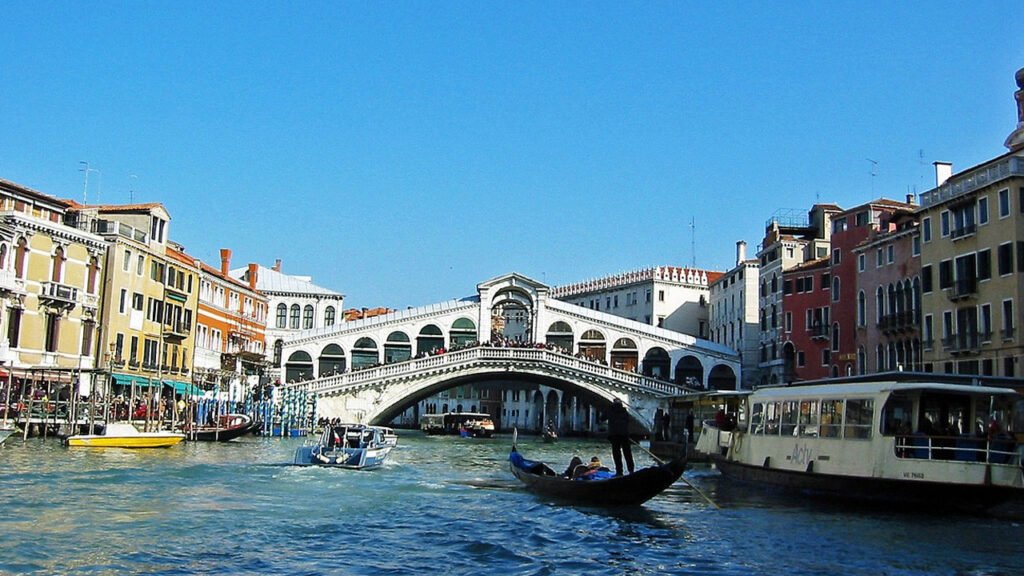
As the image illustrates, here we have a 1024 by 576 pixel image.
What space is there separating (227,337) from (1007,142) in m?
27.2

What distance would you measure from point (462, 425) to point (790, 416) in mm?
29113

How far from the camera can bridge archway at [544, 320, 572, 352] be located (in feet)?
141

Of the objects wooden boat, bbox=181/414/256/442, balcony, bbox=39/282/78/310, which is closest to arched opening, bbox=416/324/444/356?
wooden boat, bbox=181/414/256/442

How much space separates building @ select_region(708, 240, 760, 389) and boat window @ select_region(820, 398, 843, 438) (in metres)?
26.6

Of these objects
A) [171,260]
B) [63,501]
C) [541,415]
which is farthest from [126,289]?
[541,415]

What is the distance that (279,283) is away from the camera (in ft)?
158

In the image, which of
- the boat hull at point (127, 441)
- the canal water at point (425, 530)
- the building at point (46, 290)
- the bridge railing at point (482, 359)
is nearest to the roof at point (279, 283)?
the bridge railing at point (482, 359)

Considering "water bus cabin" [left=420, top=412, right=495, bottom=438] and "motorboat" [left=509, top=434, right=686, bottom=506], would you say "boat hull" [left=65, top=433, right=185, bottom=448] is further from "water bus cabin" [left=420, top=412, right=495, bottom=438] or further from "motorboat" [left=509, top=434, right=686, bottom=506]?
"water bus cabin" [left=420, top=412, right=495, bottom=438]

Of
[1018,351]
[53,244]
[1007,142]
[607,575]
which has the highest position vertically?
[1007,142]

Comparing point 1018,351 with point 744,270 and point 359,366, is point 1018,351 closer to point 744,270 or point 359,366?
point 744,270

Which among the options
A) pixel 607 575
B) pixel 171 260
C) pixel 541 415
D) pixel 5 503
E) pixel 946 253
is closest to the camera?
pixel 607 575

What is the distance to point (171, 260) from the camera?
33.4 metres

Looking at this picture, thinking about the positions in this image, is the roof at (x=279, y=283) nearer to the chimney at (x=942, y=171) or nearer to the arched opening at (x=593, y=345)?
the arched opening at (x=593, y=345)

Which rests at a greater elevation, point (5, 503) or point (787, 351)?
point (787, 351)
